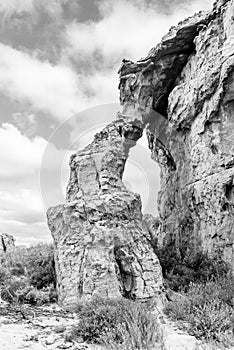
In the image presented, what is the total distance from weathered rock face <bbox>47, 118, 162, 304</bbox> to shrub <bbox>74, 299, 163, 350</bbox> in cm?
247

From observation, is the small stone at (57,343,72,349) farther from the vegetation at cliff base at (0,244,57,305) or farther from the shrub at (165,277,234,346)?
the vegetation at cliff base at (0,244,57,305)

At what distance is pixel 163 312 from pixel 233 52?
11.7 meters

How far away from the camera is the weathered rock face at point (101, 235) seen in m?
11.6

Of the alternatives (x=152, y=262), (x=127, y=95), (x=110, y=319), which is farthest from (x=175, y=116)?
(x=110, y=319)

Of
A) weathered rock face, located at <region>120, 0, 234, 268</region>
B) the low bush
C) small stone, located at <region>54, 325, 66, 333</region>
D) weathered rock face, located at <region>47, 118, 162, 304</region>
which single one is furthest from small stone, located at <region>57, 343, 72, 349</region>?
weathered rock face, located at <region>120, 0, 234, 268</region>

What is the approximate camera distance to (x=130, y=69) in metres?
19.9

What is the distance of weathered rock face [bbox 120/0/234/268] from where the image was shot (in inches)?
590

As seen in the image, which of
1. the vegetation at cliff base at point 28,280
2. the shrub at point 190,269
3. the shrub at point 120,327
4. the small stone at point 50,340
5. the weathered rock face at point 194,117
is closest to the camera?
the shrub at point 120,327

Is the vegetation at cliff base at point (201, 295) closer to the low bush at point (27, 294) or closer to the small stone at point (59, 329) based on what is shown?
the small stone at point (59, 329)

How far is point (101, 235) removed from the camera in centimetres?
1233

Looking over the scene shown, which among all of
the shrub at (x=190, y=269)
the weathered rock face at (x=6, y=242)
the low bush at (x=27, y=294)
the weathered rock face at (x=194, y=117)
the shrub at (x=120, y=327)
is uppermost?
the weathered rock face at (x=194, y=117)

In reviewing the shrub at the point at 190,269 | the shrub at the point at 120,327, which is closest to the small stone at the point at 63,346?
the shrub at the point at 120,327

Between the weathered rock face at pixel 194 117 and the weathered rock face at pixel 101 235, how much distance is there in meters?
4.12

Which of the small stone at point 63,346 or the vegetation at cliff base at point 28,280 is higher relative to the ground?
the vegetation at cliff base at point 28,280
